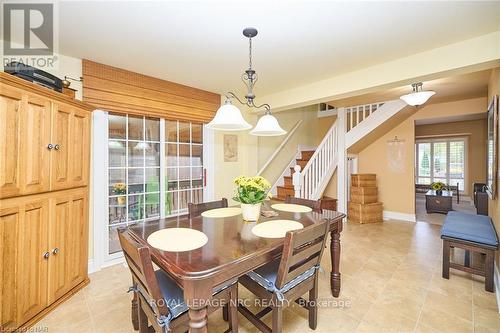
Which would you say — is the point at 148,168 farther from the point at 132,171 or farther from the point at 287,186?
the point at 287,186

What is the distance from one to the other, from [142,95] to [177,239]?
214 cm

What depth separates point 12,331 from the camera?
5.42 feet

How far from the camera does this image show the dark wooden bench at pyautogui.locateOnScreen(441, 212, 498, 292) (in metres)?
2.19

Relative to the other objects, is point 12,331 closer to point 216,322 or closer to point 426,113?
point 216,322

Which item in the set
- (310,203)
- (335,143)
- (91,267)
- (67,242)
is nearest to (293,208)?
(310,203)

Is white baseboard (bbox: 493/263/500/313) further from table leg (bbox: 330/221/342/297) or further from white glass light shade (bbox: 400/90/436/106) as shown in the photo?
white glass light shade (bbox: 400/90/436/106)

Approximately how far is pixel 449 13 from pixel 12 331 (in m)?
3.95

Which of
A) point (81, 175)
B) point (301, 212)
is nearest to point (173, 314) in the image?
point (301, 212)

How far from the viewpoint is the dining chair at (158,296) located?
3.76 feet

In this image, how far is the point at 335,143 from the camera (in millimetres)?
4730

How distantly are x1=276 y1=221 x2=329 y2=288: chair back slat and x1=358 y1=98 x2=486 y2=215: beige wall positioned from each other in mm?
4334

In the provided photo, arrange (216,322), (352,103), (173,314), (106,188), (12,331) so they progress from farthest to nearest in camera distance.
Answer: (352,103) < (106,188) < (216,322) < (12,331) < (173,314)

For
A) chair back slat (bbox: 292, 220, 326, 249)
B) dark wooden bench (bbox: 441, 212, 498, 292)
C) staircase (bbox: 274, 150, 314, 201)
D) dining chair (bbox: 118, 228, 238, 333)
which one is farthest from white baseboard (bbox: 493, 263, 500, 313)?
staircase (bbox: 274, 150, 314, 201)

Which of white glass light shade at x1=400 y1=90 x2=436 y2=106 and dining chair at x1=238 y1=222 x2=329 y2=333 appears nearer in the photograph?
dining chair at x1=238 y1=222 x2=329 y2=333
